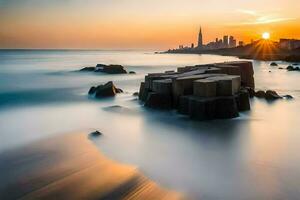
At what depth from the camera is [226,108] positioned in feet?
27.8

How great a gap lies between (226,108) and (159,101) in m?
2.15

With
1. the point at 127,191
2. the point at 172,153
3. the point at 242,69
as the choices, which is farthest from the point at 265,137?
the point at 242,69

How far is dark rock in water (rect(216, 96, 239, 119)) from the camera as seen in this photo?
833 centimetres

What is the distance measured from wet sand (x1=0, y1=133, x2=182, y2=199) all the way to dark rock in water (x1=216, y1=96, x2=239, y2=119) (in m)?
3.53

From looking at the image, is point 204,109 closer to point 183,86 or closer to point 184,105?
point 184,105

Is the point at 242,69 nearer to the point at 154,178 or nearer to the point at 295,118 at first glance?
the point at 295,118

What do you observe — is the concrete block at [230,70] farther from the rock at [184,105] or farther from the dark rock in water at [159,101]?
the rock at [184,105]

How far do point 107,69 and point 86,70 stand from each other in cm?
417

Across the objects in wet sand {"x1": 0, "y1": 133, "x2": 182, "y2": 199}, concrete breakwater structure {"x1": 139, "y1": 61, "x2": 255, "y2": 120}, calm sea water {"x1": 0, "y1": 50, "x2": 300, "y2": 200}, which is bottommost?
calm sea water {"x1": 0, "y1": 50, "x2": 300, "y2": 200}

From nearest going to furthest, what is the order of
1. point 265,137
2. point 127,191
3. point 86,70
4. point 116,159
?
1. point 127,191
2. point 116,159
3. point 265,137
4. point 86,70

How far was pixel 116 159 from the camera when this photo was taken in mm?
5715

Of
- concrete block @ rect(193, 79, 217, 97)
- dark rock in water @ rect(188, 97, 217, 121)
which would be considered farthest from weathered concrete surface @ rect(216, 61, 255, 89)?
dark rock in water @ rect(188, 97, 217, 121)

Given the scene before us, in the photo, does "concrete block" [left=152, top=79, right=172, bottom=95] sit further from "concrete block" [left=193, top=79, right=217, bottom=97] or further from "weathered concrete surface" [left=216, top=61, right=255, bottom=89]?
"weathered concrete surface" [left=216, top=61, right=255, bottom=89]

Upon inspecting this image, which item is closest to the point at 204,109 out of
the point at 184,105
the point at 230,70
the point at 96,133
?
the point at 184,105
